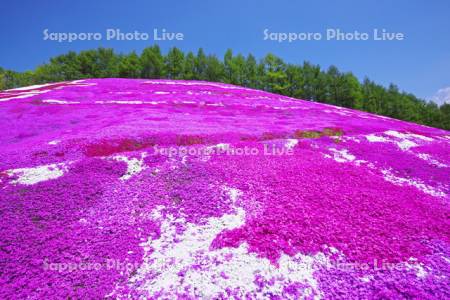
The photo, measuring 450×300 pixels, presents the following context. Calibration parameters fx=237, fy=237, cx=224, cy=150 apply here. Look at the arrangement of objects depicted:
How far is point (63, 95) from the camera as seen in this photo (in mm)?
27766

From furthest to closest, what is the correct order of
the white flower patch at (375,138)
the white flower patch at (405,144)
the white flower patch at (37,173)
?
the white flower patch at (375,138), the white flower patch at (405,144), the white flower patch at (37,173)

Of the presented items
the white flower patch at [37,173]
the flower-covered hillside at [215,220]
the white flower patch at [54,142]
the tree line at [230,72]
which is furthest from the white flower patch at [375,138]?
the tree line at [230,72]

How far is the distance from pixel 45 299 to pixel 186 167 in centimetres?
601

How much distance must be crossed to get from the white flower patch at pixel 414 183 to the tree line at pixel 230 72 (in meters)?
69.9

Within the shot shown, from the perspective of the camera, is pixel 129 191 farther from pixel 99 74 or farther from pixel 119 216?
pixel 99 74

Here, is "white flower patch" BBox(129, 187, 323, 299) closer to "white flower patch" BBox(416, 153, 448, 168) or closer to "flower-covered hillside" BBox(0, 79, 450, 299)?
"flower-covered hillside" BBox(0, 79, 450, 299)

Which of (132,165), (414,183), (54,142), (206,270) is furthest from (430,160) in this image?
(54,142)

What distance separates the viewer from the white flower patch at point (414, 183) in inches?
385

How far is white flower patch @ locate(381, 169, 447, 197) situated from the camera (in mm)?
9771

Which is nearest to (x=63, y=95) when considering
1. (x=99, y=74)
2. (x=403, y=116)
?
(x=99, y=74)

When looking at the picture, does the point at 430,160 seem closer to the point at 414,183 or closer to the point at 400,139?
the point at 400,139

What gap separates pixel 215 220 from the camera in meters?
7.18

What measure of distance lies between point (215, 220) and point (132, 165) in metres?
4.83

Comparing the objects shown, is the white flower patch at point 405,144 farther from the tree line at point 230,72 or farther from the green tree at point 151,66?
the green tree at point 151,66
